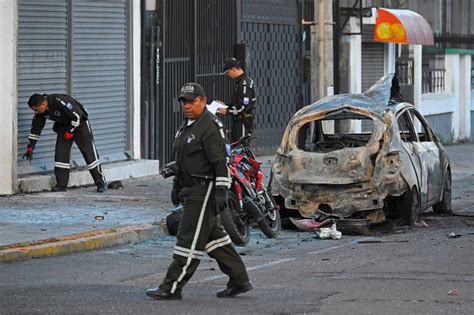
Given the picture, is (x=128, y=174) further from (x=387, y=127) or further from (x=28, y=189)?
(x=387, y=127)

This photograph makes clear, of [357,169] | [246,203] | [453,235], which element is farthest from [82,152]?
[453,235]

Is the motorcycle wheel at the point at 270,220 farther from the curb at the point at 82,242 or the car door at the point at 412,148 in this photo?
the car door at the point at 412,148

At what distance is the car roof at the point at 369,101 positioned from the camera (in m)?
16.5

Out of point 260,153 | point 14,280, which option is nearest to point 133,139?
point 260,153

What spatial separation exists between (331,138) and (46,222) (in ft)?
13.7

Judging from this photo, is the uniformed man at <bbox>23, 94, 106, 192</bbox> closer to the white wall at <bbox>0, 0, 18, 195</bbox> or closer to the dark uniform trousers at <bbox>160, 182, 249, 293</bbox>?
the white wall at <bbox>0, 0, 18, 195</bbox>

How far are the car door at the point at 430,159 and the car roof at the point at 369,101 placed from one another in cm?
50

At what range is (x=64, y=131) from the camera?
1883 centimetres

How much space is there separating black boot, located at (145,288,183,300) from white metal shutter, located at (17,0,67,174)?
347 inches

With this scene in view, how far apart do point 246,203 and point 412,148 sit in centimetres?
305

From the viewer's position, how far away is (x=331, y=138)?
57.8 feet

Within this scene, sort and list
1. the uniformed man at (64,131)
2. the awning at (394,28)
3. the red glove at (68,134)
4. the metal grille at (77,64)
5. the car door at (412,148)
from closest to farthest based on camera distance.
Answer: the car door at (412,148)
the uniformed man at (64,131)
the red glove at (68,134)
the metal grille at (77,64)
the awning at (394,28)

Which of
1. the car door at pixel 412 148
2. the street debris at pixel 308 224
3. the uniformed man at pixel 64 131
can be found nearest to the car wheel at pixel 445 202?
the car door at pixel 412 148

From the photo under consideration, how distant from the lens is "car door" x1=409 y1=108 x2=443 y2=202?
17109mm
